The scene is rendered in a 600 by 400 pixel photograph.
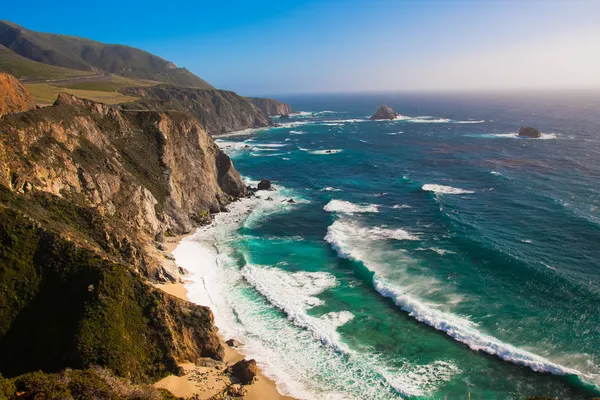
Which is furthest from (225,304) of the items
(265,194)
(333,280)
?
(265,194)

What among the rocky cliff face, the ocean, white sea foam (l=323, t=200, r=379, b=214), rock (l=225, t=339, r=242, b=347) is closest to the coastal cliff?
rock (l=225, t=339, r=242, b=347)

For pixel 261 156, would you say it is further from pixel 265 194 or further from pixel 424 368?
pixel 424 368

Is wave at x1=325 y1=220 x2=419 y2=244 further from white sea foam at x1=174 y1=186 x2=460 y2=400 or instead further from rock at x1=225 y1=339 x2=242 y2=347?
rock at x1=225 y1=339 x2=242 y2=347

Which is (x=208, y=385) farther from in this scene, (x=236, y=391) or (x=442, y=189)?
(x=442, y=189)

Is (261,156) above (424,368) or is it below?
above

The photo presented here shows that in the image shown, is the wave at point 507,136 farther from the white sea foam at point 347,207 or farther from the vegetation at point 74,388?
the vegetation at point 74,388
